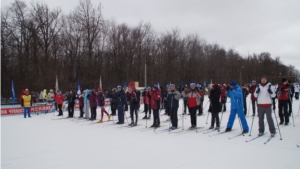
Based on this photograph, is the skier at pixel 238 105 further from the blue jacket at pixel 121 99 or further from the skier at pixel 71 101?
the skier at pixel 71 101

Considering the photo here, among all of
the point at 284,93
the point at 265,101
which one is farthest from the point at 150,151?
the point at 284,93

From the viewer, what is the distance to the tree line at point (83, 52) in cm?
3453

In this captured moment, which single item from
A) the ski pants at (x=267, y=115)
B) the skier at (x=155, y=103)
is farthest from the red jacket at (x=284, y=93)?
the skier at (x=155, y=103)

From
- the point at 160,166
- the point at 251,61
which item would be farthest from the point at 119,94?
the point at 251,61

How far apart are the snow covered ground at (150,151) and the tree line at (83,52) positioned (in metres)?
27.0

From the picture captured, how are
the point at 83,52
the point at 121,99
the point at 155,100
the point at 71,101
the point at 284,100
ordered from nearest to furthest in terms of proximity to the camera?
1. the point at 284,100
2. the point at 155,100
3. the point at 121,99
4. the point at 71,101
5. the point at 83,52

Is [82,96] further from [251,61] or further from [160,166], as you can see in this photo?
[251,61]

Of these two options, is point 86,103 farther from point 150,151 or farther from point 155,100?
point 150,151

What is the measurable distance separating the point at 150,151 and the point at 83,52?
36331 millimetres

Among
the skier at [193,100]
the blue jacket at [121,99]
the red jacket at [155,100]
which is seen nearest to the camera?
the skier at [193,100]

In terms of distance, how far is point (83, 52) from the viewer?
4047 cm

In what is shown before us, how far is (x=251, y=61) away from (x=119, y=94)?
7998 cm

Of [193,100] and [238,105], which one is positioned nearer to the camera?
[238,105]

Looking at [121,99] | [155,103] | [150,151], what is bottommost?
[150,151]
